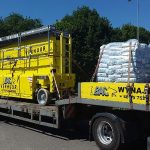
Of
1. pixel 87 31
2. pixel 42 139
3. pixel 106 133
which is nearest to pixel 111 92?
pixel 106 133

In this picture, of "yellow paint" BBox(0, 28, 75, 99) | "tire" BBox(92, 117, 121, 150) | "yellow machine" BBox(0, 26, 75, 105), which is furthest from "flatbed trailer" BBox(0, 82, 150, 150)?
"yellow paint" BBox(0, 28, 75, 99)

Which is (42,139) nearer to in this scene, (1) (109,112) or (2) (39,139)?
(2) (39,139)

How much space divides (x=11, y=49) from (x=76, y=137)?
504cm

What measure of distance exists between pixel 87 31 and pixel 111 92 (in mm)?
21094

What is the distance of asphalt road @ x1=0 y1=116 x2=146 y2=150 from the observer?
8.83m

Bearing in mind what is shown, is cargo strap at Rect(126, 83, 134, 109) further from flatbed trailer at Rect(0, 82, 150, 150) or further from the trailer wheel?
the trailer wheel

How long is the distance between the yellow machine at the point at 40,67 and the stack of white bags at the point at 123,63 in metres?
2.85

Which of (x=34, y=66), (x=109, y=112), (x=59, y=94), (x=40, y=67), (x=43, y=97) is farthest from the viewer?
(x=34, y=66)

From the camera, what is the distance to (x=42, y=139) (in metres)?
9.89

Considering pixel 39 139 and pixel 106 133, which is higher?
pixel 106 133

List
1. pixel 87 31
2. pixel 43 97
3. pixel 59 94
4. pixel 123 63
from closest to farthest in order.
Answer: pixel 123 63
pixel 59 94
pixel 43 97
pixel 87 31

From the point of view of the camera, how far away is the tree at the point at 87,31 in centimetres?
2645

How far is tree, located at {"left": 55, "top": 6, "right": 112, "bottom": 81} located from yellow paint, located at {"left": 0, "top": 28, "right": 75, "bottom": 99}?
11.0 meters

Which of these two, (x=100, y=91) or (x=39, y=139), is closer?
(x=100, y=91)
